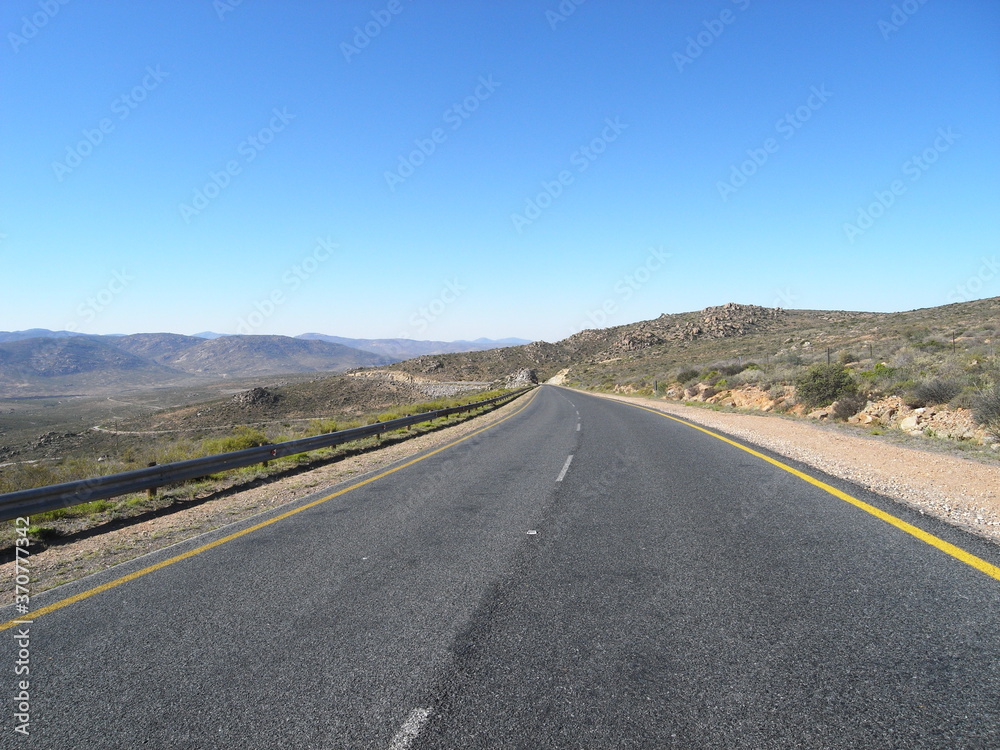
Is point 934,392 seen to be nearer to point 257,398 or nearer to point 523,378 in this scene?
point 257,398

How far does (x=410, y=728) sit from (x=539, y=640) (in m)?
1.07

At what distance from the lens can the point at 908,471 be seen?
26.0ft

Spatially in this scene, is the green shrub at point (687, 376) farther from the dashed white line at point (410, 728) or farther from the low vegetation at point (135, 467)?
the dashed white line at point (410, 728)

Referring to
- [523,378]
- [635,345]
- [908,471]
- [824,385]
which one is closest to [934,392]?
[824,385]

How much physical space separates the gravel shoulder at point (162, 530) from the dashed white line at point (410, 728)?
4272 mm

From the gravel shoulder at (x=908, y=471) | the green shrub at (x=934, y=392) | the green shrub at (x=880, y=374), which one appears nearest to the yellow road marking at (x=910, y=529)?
the gravel shoulder at (x=908, y=471)

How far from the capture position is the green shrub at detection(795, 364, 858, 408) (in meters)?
16.7

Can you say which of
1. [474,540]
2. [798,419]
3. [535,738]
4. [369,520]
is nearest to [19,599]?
[369,520]

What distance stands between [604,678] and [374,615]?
1.78 metres

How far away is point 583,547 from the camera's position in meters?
5.17

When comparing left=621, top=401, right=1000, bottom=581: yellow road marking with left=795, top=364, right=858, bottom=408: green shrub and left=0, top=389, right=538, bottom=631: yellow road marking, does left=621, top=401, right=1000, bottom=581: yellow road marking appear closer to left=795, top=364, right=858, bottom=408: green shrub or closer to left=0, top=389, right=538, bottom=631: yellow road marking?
left=0, top=389, right=538, bottom=631: yellow road marking

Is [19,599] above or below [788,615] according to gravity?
below

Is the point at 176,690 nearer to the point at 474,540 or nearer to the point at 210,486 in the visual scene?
the point at 474,540

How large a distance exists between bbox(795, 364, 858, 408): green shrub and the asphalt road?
495 inches
